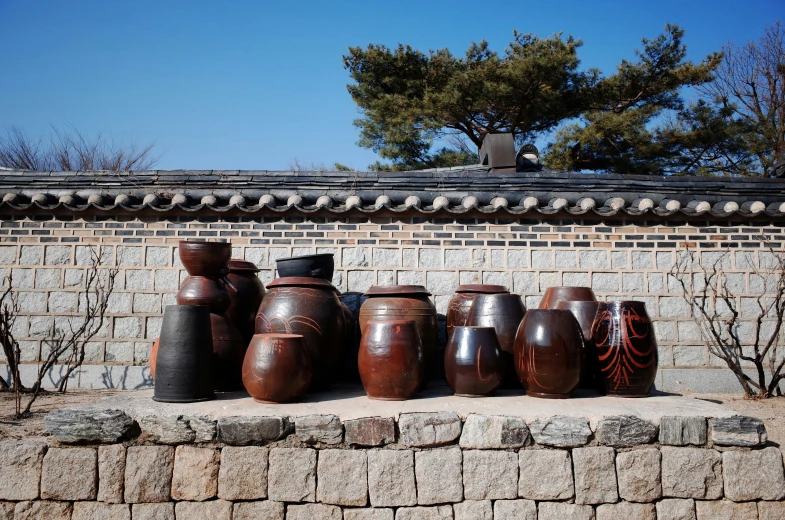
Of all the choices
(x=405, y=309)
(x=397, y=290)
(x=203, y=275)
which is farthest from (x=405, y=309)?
(x=203, y=275)

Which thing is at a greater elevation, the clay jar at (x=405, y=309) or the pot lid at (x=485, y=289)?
the pot lid at (x=485, y=289)

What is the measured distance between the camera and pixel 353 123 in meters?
15.2

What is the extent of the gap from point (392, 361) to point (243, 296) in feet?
5.31

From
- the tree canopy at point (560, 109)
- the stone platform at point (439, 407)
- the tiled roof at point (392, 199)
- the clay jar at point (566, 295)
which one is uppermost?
the tree canopy at point (560, 109)

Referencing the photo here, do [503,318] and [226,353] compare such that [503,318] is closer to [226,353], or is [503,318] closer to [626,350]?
[626,350]

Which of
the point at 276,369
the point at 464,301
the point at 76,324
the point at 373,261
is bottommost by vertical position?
the point at 276,369

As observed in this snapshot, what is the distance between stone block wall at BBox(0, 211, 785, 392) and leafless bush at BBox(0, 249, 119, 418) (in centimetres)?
8

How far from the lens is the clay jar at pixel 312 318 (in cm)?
452

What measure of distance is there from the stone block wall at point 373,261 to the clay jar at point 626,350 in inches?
82.0

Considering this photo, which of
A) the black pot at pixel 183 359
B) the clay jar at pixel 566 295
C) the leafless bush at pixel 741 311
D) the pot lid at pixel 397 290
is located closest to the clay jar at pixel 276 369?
the black pot at pixel 183 359

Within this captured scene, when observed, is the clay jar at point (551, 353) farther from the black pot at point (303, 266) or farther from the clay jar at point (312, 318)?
the black pot at point (303, 266)

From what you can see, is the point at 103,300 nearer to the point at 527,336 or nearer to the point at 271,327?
the point at 271,327

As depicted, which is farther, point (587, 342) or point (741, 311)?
point (741, 311)

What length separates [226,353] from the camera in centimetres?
454
